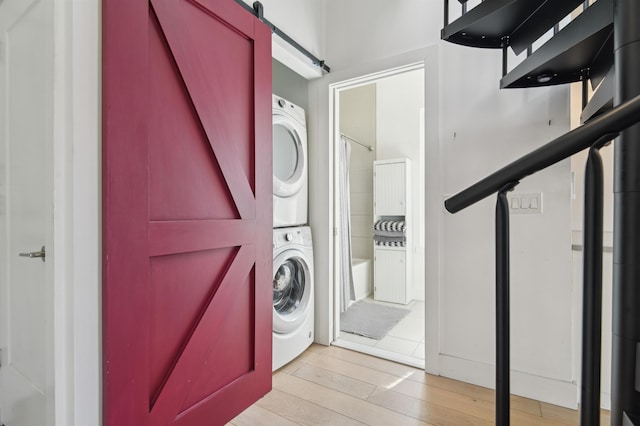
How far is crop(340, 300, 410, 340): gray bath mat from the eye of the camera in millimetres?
2608

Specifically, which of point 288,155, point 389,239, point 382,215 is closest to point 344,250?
Answer: point 389,239

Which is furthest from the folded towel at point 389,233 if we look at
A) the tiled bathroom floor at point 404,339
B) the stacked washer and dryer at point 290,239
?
the stacked washer and dryer at point 290,239

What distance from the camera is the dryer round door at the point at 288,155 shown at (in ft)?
6.76

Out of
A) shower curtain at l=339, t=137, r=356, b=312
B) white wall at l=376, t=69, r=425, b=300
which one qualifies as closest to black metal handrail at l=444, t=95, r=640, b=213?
shower curtain at l=339, t=137, r=356, b=312

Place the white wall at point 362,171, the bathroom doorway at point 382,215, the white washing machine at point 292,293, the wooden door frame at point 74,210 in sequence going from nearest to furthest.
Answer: the wooden door frame at point 74,210
the white washing machine at point 292,293
the bathroom doorway at point 382,215
the white wall at point 362,171

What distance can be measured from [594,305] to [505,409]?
1.06ft

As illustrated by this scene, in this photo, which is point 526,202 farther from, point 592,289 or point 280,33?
point 280,33

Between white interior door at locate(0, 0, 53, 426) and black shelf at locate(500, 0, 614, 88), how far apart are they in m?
1.72

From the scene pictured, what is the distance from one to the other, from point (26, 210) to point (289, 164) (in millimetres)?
1452

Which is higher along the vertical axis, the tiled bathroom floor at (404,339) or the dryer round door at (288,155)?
the dryer round door at (288,155)

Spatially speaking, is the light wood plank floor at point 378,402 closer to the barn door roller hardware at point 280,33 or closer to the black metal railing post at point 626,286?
the black metal railing post at point 626,286

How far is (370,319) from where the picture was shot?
114 inches

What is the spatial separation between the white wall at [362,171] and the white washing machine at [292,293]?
1.85 metres

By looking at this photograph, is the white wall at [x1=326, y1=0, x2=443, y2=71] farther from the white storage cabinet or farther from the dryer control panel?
the white storage cabinet
